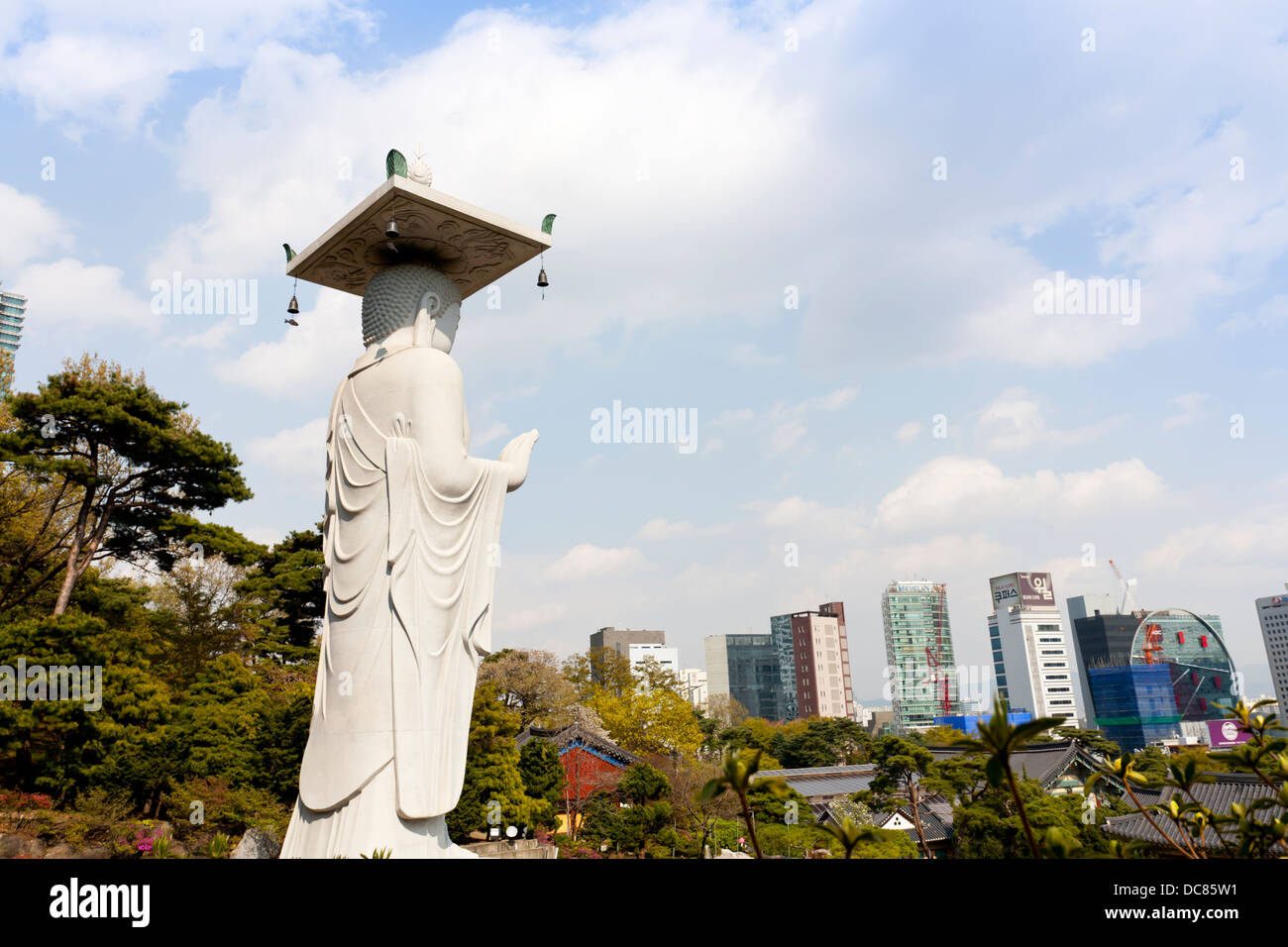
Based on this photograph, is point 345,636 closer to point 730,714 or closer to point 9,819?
point 9,819

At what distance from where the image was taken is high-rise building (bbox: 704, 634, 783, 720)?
9688 cm

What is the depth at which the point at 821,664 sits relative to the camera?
80.8 meters

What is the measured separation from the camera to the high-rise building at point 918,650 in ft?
300

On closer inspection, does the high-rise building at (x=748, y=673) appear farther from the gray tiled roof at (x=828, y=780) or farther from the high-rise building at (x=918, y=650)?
the gray tiled roof at (x=828, y=780)

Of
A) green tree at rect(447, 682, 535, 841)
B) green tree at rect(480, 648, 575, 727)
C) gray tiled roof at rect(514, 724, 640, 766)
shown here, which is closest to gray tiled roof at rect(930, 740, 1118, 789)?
gray tiled roof at rect(514, 724, 640, 766)

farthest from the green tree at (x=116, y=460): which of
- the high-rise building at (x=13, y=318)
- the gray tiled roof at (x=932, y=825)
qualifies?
the high-rise building at (x=13, y=318)

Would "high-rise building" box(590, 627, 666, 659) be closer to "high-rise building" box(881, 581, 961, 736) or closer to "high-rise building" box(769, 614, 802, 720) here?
"high-rise building" box(769, 614, 802, 720)

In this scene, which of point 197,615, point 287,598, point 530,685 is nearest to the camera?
point 287,598

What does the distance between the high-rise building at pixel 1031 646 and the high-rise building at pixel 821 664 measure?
59.7 feet

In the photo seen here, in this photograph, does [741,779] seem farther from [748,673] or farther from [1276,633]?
[748,673]

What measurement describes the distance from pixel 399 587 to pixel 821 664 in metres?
79.7

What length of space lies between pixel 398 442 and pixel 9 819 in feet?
36.0

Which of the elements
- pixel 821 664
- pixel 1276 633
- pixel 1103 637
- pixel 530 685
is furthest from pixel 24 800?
pixel 1103 637
